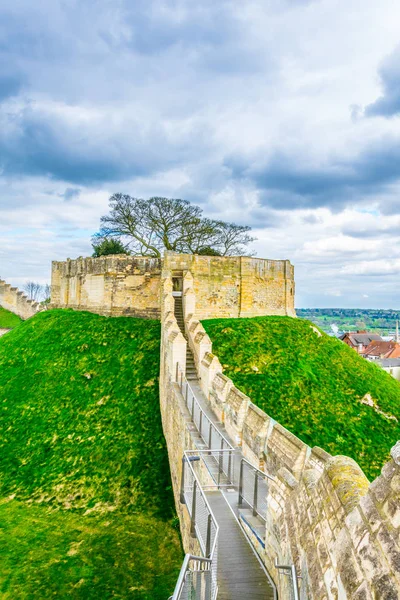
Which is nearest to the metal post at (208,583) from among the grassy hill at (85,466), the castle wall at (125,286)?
the grassy hill at (85,466)

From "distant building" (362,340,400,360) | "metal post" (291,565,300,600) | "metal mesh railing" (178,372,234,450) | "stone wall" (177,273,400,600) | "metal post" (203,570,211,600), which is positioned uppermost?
"stone wall" (177,273,400,600)

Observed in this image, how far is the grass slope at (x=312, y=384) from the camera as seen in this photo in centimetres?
1480

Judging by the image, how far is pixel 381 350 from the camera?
224 ft

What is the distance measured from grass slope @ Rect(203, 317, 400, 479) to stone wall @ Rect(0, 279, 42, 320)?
1001 inches

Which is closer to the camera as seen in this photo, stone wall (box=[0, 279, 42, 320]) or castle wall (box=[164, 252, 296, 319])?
castle wall (box=[164, 252, 296, 319])

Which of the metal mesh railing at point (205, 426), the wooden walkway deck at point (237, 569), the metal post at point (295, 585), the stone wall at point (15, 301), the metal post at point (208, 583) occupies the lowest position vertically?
the wooden walkway deck at point (237, 569)

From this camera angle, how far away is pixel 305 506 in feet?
13.9

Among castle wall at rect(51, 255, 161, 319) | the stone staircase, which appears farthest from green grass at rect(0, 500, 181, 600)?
castle wall at rect(51, 255, 161, 319)

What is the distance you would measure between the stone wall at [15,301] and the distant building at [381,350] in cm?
5163

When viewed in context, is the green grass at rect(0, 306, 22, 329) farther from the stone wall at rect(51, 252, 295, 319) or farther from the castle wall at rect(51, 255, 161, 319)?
the castle wall at rect(51, 255, 161, 319)

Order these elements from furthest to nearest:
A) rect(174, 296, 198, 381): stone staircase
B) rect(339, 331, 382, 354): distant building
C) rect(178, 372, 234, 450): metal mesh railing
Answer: rect(339, 331, 382, 354): distant building → rect(174, 296, 198, 381): stone staircase → rect(178, 372, 234, 450): metal mesh railing

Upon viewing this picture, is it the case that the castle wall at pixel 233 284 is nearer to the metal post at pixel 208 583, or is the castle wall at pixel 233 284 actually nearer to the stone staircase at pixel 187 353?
the stone staircase at pixel 187 353

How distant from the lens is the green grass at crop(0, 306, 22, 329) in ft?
124

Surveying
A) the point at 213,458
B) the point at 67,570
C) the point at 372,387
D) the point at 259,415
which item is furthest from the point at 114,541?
the point at 372,387
